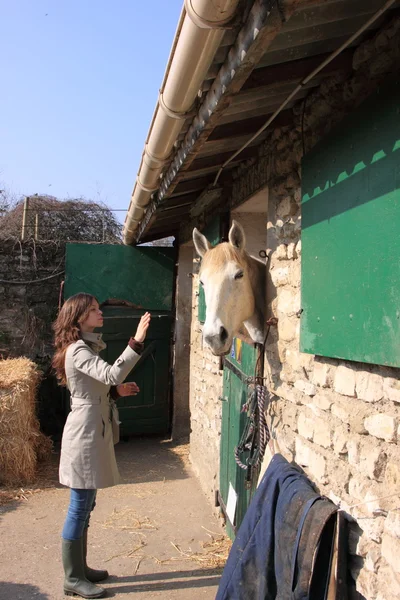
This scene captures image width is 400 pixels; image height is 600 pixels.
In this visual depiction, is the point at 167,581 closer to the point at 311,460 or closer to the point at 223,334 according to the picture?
the point at 311,460

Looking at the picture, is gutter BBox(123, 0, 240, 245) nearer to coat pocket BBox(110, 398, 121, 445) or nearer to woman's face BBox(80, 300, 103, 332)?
woman's face BBox(80, 300, 103, 332)

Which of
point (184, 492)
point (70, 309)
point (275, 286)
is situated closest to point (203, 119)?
point (275, 286)

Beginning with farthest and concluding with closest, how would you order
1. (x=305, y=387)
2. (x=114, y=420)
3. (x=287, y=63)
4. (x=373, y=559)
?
1. (x=114, y=420)
2. (x=305, y=387)
3. (x=287, y=63)
4. (x=373, y=559)

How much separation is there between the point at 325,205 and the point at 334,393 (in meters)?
0.92

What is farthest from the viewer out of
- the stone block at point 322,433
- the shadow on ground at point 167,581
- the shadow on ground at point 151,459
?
the shadow on ground at point 151,459

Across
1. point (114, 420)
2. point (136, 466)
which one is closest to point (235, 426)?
point (114, 420)

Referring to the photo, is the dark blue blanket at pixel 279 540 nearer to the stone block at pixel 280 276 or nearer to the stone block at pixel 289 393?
the stone block at pixel 289 393

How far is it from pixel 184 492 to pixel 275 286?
11.4 ft

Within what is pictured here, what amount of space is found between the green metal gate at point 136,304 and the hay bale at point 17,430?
4.66 ft

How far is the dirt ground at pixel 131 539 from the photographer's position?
3.73m

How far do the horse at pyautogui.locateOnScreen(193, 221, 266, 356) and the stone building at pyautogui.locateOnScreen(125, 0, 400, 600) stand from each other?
0.13 meters

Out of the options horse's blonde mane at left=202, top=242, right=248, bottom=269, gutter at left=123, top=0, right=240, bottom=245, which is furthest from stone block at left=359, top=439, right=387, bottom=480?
gutter at left=123, top=0, right=240, bottom=245

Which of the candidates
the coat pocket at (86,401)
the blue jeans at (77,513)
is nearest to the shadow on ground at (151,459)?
the blue jeans at (77,513)

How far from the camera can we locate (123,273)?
7.85 meters
